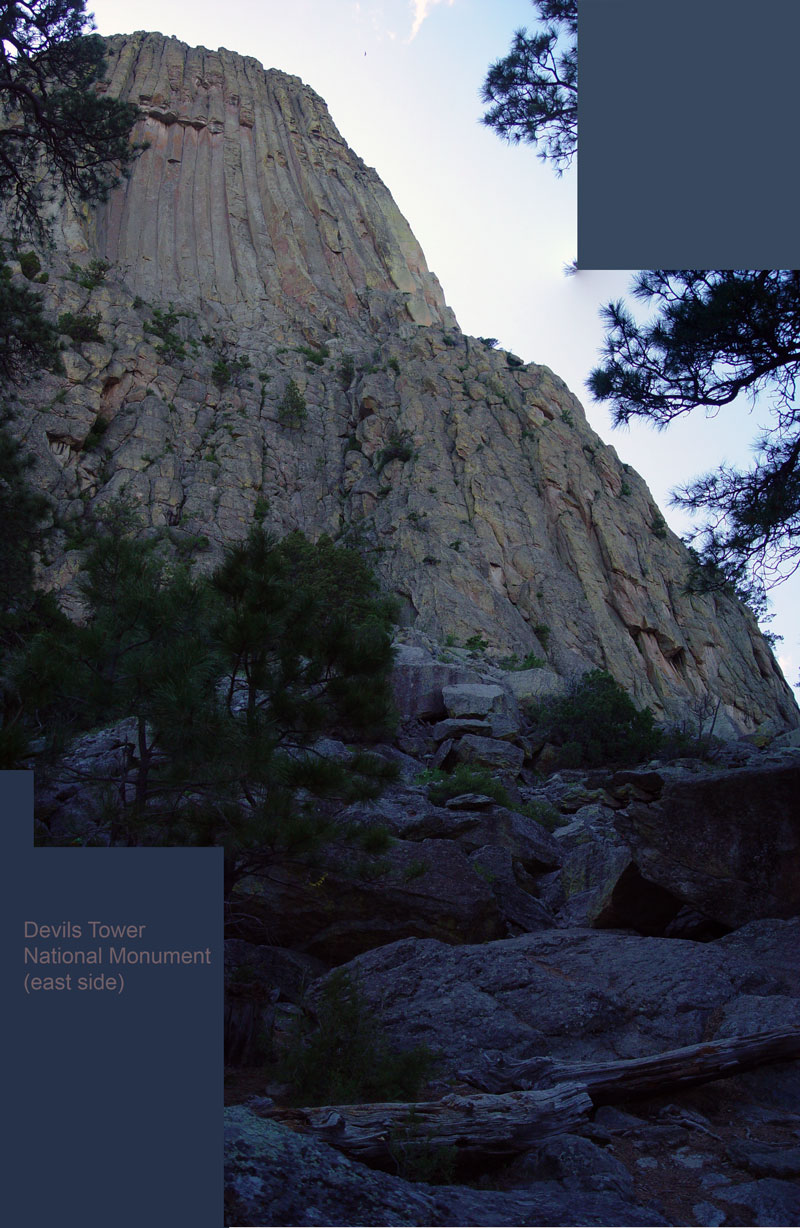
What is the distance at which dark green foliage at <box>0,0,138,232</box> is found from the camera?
717cm

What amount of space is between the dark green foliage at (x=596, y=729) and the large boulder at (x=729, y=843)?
10.2 metres

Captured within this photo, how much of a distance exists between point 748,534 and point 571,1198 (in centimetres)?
478

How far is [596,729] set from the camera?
18438 mm

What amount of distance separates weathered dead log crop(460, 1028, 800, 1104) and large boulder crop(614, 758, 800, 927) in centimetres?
196

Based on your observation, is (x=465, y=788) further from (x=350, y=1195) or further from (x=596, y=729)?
(x=350, y=1195)

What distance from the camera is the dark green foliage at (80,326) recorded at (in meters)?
37.9

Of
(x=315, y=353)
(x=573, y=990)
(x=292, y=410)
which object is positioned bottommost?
(x=573, y=990)

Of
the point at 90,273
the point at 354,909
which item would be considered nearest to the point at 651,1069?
the point at 354,909

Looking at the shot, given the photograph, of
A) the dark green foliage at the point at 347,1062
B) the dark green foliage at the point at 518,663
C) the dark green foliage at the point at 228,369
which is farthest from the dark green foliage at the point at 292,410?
the dark green foliage at the point at 347,1062

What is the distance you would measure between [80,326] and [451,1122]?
4014 cm

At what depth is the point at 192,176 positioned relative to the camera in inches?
2159

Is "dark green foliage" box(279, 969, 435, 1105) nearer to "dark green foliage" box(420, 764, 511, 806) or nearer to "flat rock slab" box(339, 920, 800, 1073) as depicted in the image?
"flat rock slab" box(339, 920, 800, 1073)

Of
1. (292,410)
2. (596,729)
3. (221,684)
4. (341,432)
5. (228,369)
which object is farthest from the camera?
(228,369)

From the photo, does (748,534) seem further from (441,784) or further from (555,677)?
(555,677)
